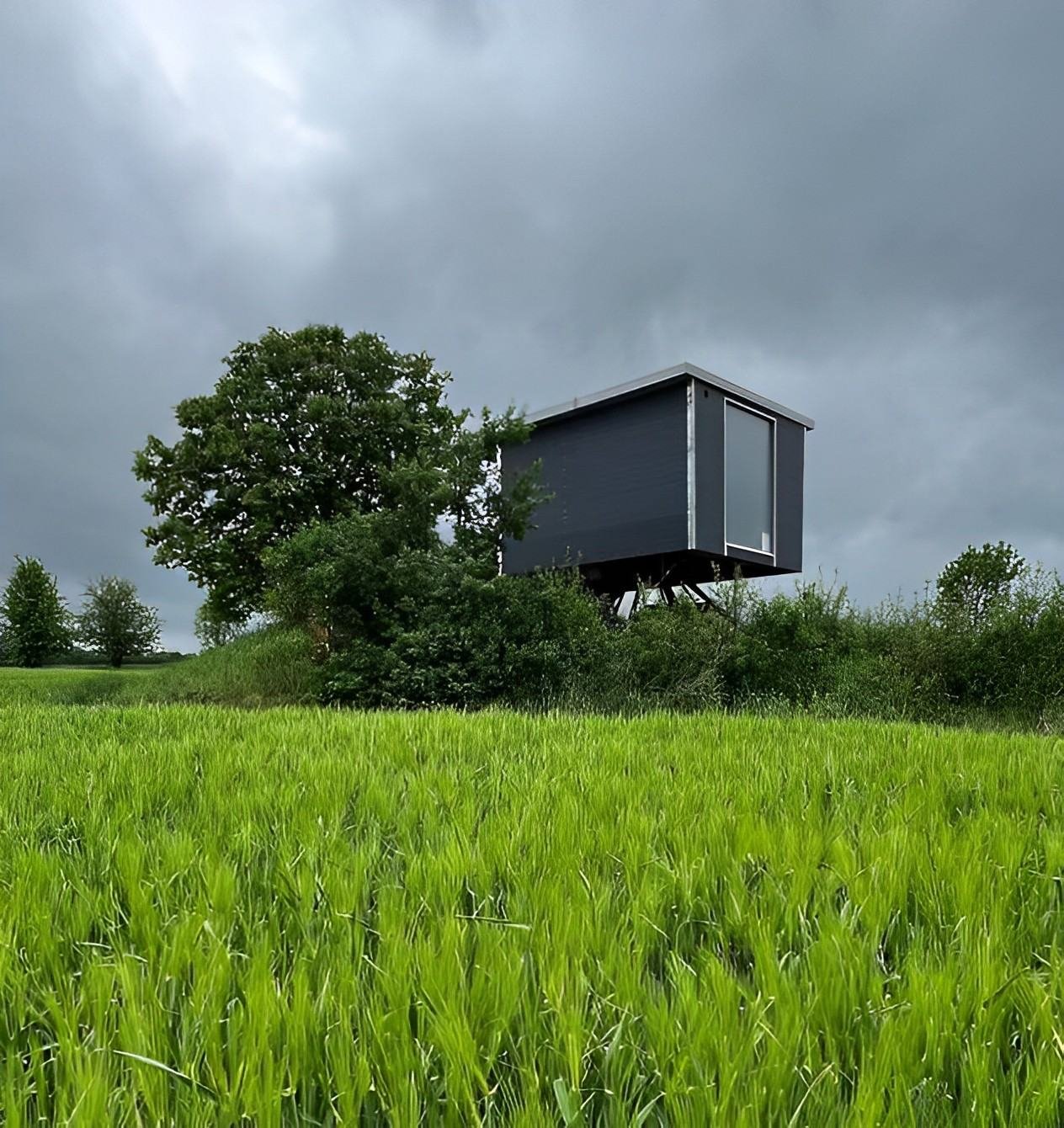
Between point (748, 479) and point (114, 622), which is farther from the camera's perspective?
point (114, 622)

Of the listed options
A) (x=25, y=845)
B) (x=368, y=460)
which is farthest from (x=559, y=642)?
(x=368, y=460)

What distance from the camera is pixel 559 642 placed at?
32.6 ft

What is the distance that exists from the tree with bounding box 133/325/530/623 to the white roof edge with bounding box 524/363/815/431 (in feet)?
9.94

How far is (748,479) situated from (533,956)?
15.0 m

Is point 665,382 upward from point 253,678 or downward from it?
upward

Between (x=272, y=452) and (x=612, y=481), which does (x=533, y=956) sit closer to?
(x=612, y=481)

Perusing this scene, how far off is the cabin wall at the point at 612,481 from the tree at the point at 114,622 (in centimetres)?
1873

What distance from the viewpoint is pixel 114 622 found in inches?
1083

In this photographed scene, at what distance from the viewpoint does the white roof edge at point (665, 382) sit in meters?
13.6

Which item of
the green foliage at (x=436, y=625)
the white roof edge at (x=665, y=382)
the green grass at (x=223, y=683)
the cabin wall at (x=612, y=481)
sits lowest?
the green grass at (x=223, y=683)

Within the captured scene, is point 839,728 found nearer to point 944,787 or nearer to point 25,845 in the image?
point 944,787

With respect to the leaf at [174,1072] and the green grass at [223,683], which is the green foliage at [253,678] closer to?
the green grass at [223,683]

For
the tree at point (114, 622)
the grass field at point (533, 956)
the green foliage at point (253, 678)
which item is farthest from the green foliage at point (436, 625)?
the tree at point (114, 622)

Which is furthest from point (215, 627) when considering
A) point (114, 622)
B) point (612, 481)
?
point (612, 481)
